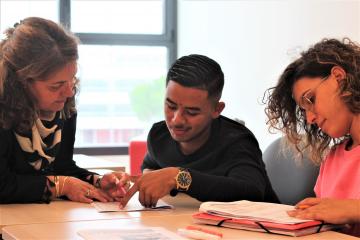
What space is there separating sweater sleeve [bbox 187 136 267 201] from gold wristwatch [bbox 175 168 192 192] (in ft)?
0.05

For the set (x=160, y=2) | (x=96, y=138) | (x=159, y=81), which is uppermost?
(x=160, y=2)

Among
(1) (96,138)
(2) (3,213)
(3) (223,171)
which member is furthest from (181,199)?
(1) (96,138)

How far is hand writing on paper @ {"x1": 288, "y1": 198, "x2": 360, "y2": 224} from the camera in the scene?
61.1 inches

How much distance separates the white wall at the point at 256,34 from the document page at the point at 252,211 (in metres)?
2.09

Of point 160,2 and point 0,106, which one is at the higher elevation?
point 160,2

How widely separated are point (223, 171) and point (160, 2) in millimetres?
3916

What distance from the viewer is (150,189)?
1.81 m

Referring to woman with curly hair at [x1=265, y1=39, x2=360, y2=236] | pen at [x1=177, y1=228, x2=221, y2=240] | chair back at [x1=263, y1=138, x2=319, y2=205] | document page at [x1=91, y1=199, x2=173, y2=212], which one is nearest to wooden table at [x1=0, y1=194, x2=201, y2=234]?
document page at [x1=91, y1=199, x2=173, y2=212]

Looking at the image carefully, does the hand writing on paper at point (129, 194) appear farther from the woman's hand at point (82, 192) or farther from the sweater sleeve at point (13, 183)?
the sweater sleeve at point (13, 183)

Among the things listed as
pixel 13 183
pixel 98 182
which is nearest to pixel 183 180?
pixel 98 182

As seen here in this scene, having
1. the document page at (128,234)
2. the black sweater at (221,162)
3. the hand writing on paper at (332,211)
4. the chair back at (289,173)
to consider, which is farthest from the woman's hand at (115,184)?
the chair back at (289,173)

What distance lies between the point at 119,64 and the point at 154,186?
3.93 meters

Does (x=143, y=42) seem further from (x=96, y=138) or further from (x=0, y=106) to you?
(x=0, y=106)

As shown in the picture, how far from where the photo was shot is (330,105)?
5.90 feet
